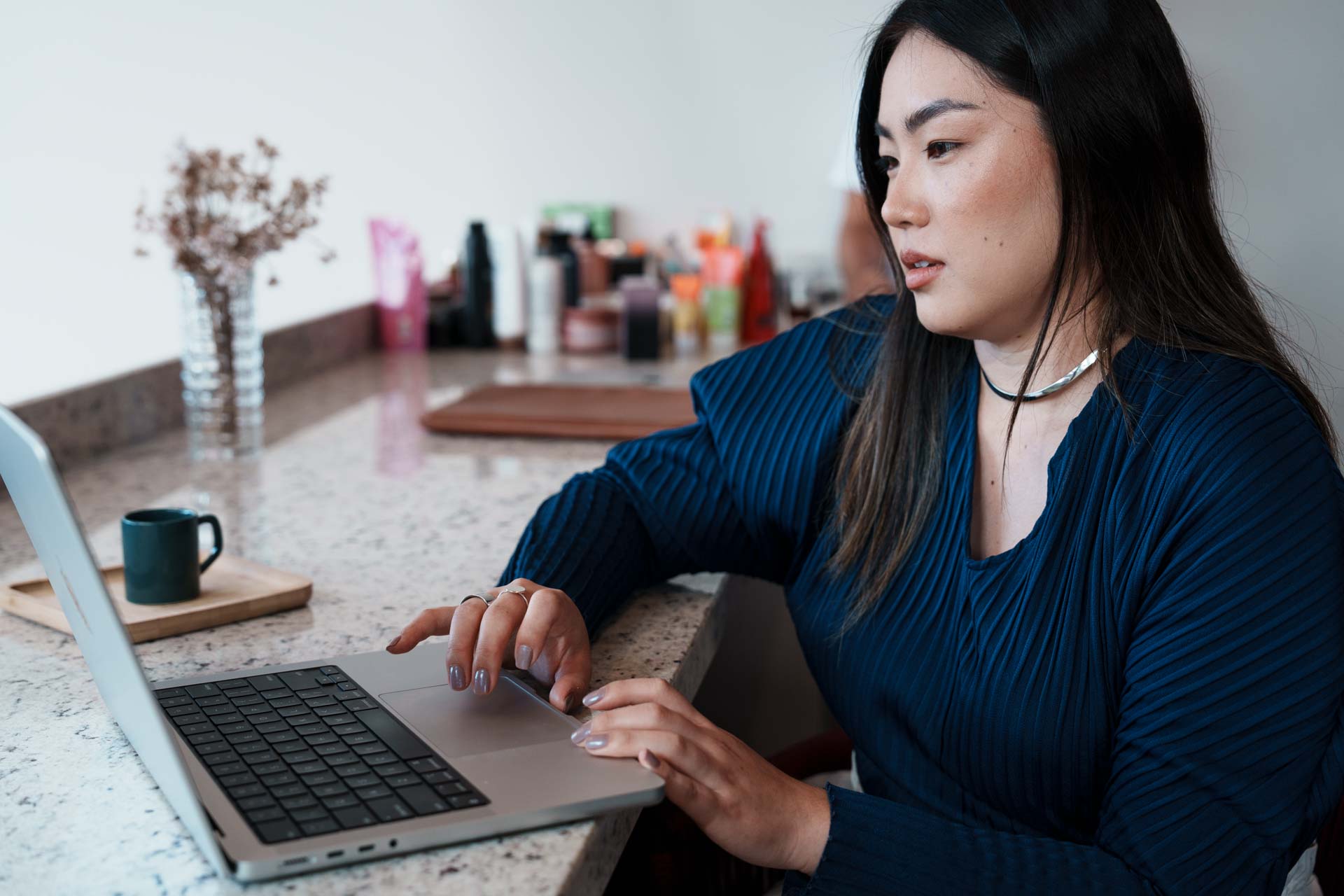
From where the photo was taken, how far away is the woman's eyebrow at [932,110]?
0.96 meters

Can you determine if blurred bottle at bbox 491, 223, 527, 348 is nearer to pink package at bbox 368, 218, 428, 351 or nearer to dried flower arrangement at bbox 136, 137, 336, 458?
pink package at bbox 368, 218, 428, 351

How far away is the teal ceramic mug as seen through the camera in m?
1.01

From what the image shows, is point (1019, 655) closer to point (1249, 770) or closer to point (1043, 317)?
point (1249, 770)

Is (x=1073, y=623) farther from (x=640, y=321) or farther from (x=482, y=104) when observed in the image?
(x=482, y=104)

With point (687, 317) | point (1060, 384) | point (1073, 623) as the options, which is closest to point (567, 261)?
point (687, 317)

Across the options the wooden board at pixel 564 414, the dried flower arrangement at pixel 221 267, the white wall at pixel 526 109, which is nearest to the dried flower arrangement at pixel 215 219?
the dried flower arrangement at pixel 221 267

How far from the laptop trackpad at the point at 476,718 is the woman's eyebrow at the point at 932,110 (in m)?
0.57

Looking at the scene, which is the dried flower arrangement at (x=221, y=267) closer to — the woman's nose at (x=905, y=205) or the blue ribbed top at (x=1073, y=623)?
the blue ribbed top at (x=1073, y=623)

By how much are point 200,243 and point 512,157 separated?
169 centimetres

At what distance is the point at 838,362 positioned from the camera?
122 centimetres

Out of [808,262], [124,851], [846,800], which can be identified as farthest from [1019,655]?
[808,262]

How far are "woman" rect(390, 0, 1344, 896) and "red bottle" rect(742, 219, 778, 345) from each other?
143cm

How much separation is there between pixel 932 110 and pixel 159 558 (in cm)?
76

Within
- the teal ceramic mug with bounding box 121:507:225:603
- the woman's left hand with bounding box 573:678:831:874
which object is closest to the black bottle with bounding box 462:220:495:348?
the teal ceramic mug with bounding box 121:507:225:603
